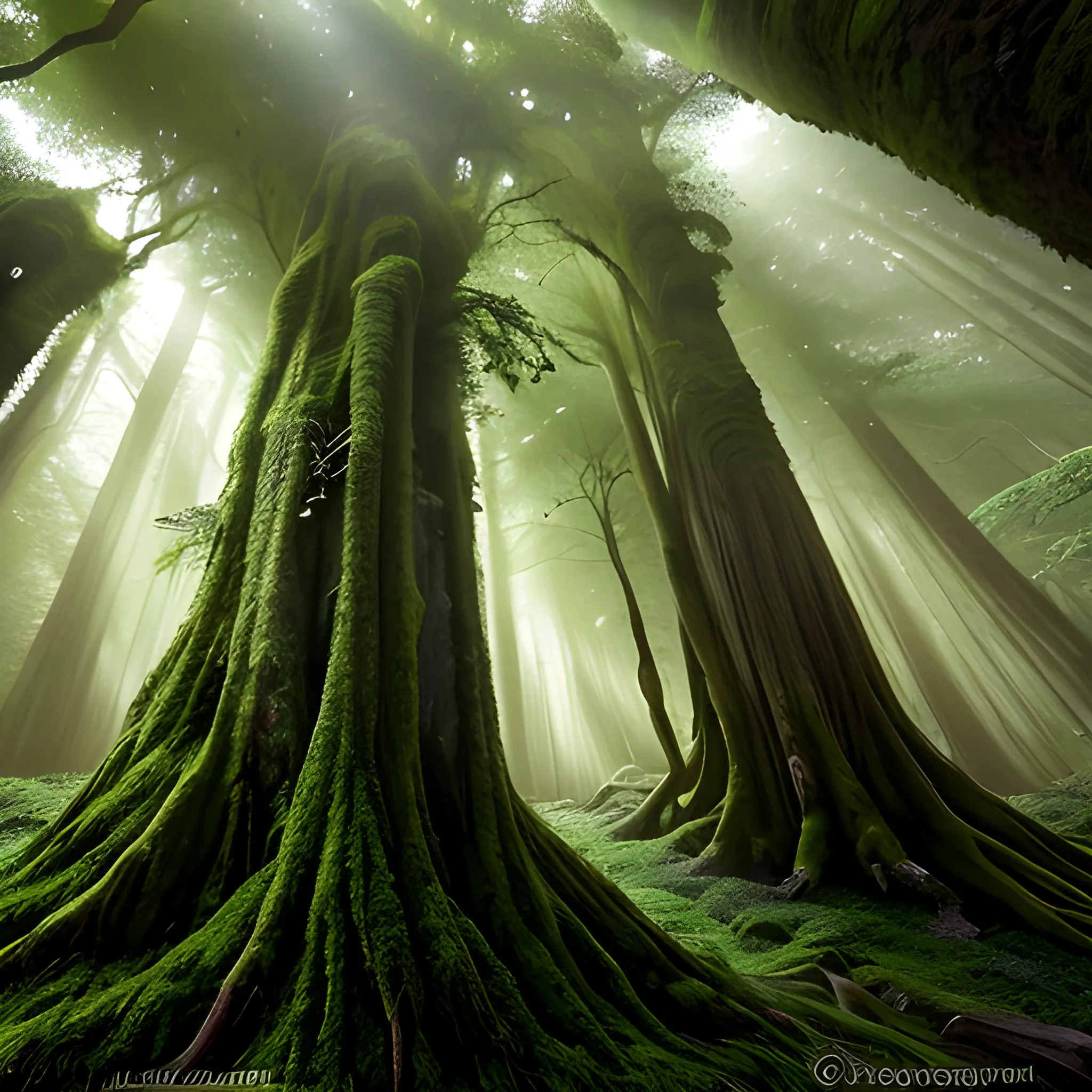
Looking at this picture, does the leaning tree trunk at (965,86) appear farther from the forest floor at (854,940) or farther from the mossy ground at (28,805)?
the mossy ground at (28,805)

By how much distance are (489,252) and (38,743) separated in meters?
12.9

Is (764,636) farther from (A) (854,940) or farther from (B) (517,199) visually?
(B) (517,199)

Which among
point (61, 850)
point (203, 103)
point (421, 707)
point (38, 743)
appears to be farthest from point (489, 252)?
point (38, 743)

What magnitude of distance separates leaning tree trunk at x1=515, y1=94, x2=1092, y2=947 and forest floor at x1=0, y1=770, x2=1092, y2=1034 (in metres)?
0.23

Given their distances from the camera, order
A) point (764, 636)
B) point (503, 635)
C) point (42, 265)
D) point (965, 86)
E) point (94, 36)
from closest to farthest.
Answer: point (965, 86), point (94, 36), point (764, 636), point (42, 265), point (503, 635)

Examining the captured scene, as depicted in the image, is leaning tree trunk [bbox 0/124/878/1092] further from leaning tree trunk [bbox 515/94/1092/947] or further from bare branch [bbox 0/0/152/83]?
leaning tree trunk [bbox 515/94/1092/947]

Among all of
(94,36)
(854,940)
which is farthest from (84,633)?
(854,940)

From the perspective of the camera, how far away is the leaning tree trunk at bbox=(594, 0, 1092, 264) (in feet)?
3.44

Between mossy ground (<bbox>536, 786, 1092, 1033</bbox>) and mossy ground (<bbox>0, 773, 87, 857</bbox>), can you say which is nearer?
mossy ground (<bbox>536, 786, 1092, 1033</bbox>)

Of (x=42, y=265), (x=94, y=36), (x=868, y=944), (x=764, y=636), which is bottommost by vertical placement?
(x=868, y=944)

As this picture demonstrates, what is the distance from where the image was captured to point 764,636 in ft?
15.1

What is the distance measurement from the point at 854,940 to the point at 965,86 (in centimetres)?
349

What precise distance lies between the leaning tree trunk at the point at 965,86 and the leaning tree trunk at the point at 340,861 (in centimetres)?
202

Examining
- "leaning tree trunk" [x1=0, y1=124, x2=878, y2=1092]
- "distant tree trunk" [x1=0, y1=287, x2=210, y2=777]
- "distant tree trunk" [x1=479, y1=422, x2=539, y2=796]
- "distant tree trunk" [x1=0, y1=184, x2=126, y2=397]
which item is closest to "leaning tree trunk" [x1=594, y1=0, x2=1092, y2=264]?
"leaning tree trunk" [x1=0, y1=124, x2=878, y2=1092]
